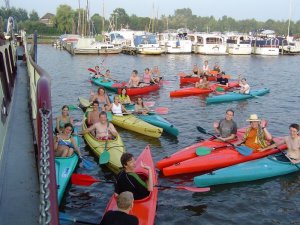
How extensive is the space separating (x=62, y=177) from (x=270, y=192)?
519 centimetres

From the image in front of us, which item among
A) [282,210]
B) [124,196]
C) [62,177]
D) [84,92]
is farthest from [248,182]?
[84,92]

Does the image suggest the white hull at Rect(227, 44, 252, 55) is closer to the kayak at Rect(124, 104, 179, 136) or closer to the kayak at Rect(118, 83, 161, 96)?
the kayak at Rect(118, 83, 161, 96)

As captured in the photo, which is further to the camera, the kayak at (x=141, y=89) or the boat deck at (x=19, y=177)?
the kayak at (x=141, y=89)

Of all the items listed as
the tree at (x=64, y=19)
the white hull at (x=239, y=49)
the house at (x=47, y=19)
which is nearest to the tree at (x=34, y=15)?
the house at (x=47, y=19)

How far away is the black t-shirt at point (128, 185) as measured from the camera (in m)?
6.93

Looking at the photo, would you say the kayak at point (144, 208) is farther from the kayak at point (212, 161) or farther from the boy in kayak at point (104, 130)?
the boy in kayak at point (104, 130)

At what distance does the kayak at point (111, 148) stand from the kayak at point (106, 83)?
1096 centimetres

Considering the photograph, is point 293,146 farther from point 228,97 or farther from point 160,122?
point 228,97

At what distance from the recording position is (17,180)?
6.14m

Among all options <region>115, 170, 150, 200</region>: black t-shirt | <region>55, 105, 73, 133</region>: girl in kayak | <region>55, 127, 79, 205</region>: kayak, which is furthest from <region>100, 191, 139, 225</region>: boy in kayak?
<region>55, 105, 73, 133</region>: girl in kayak

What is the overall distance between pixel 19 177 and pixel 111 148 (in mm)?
4555

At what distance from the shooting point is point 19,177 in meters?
6.24

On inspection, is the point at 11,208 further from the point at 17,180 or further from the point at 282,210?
the point at 282,210

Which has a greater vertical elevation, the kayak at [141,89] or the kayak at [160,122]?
the kayak at [141,89]
